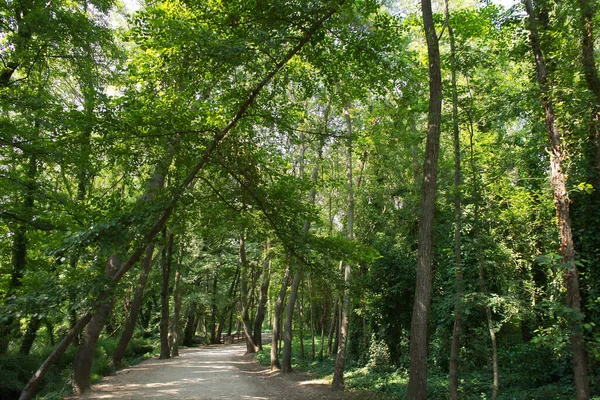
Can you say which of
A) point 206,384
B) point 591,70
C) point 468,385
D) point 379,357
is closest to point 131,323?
point 206,384

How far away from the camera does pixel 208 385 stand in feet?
36.2

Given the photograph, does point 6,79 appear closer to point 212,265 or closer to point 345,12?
point 345,12

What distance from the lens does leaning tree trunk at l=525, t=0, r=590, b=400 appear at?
5.51 meters

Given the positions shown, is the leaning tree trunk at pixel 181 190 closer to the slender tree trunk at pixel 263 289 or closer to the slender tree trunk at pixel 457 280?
the slender tree trunk at pixel 457 280

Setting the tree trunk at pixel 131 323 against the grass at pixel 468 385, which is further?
the tree trunk at pixel 131 323

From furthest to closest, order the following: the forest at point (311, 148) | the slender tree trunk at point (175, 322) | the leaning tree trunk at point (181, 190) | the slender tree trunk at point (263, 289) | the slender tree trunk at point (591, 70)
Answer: the slender tree trunk at point (175, 322) → the slender tree trunk at point (263, 289) → the slender tree trunk at point (591, 70) → the leaning tree trunk at point (181, 190) → the forest at point (311, 148)

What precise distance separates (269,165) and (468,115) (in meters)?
4.61

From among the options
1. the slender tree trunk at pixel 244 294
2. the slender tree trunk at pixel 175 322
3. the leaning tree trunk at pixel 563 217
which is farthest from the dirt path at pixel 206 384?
the leaning tree trunk at pixel 563 217

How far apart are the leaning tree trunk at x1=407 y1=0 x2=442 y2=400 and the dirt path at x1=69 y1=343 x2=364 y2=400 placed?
4.94 m

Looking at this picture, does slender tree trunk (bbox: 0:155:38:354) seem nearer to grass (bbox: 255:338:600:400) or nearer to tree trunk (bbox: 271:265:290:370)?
tree trunk (bbox: 271:265:290:370)

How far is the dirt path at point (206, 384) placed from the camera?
9812 millimetres

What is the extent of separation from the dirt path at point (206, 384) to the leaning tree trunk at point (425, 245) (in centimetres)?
494

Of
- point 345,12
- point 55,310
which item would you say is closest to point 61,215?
point 55,310

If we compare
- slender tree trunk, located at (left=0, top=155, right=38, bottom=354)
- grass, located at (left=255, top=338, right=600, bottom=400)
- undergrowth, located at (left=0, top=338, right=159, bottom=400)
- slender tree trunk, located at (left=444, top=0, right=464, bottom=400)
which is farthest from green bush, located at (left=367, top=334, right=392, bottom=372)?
slender tree trunk, located at (left=0, top=155, right=38, bottom=354)
